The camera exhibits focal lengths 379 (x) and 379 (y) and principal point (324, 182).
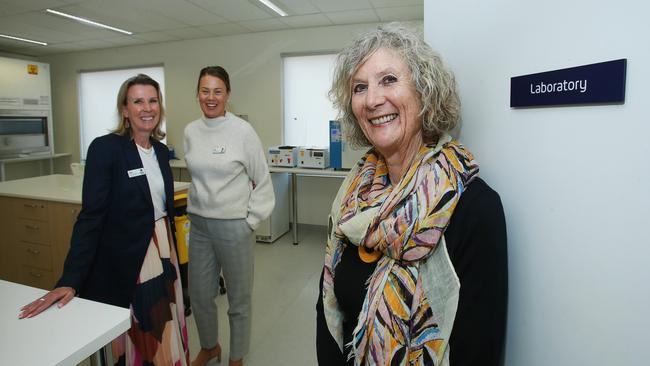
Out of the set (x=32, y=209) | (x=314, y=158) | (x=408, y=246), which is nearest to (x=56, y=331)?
(x=408, y=246)

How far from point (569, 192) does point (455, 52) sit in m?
0.45

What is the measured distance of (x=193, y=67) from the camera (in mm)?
5547

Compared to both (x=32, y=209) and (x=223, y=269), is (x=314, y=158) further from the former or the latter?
(x=32, y=209)

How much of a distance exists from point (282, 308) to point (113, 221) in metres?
1.69

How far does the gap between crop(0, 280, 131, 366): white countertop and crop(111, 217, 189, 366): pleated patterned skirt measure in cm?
49

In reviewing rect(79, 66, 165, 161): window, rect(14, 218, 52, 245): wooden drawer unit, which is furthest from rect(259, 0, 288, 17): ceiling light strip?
rect(79, 66, 165, 161): window

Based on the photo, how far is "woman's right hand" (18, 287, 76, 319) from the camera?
3.47 ft

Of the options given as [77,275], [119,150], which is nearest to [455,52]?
[119,150]

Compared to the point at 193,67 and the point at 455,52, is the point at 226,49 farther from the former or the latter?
the point at 455,52

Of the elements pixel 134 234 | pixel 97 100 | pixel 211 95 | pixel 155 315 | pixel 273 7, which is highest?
pixel 273 7

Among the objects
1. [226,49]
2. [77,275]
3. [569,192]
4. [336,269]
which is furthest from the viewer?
[226,49]

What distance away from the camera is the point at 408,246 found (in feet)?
2.67

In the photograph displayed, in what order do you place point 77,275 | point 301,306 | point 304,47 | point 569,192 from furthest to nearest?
point 304,47, point 301,306, point 77,275, point 569,192

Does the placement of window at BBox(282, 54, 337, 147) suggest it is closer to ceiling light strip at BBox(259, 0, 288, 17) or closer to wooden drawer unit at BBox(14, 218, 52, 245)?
ceiling light strip at BBox(259, 0, 288, 17)
